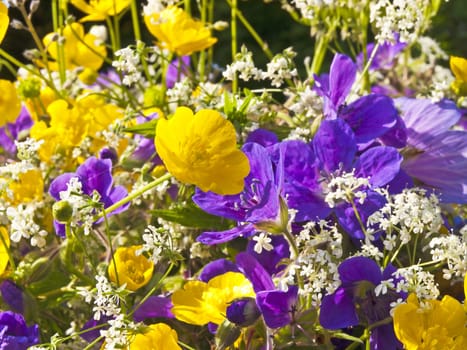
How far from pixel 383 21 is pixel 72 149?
0.31 metres

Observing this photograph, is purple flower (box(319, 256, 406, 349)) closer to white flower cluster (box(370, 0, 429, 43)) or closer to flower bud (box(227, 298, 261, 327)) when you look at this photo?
flower bud (box(227, 298, 261, 327))

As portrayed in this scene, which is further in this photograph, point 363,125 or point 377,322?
point 363,125

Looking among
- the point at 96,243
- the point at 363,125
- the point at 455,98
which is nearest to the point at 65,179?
the point at 96,243

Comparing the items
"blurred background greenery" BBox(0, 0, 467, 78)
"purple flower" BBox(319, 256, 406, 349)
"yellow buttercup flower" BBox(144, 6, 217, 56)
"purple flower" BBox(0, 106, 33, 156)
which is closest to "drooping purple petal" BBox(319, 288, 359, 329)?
"purple flower" BBox(319, 256, 406, 349)

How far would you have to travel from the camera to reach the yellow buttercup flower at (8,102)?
83 centimetres

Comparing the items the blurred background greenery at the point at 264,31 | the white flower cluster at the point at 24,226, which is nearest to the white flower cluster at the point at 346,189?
the white flower cluster at the point at 24,226

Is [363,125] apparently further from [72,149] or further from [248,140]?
[72,149]

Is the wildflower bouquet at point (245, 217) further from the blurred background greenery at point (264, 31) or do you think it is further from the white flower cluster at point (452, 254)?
the blurred background greenery at point (264, 31)

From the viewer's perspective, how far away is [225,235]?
26.1 inches

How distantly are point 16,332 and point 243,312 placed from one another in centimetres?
17

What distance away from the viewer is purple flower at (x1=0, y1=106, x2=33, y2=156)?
37.3 inches

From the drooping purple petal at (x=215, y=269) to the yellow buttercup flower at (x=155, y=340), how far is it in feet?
0.25

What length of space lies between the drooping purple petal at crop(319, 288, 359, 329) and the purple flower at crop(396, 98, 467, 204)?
144 mm

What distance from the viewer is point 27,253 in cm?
79
